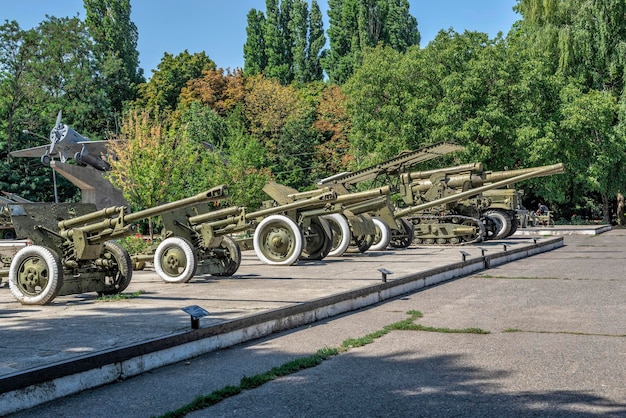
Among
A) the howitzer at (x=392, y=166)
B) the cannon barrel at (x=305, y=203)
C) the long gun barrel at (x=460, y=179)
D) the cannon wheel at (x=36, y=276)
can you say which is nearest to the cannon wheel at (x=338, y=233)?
the cannon barrel at (x=305, y=203)

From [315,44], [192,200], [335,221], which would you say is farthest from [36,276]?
[315,44]

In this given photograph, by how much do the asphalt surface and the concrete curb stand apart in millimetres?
100

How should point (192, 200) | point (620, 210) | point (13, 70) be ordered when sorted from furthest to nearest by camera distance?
1. point (13, 70)
2. point (620, 210)
3. point (192, 200)

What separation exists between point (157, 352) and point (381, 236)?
15.2m

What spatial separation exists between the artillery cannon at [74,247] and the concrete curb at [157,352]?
10.7 ft

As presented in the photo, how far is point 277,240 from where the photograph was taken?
15.8 meters

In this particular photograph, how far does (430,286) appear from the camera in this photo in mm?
12578

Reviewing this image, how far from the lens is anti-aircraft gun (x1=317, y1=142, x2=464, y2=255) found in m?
18.8

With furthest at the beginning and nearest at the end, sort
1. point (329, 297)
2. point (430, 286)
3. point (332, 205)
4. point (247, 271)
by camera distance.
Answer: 1. point (332, 205)
2. point (247, 271)
3. point (430, 286)
4. point (329, 297)

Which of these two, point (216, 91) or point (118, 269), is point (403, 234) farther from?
point (216, 91)

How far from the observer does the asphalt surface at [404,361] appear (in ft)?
16.7

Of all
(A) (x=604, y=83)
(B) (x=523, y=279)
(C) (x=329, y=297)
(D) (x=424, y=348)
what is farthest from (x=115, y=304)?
(A) (x=604, y=83)

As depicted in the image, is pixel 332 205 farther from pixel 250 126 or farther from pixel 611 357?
pixel 250 126

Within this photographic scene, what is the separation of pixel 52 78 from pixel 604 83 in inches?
1530
